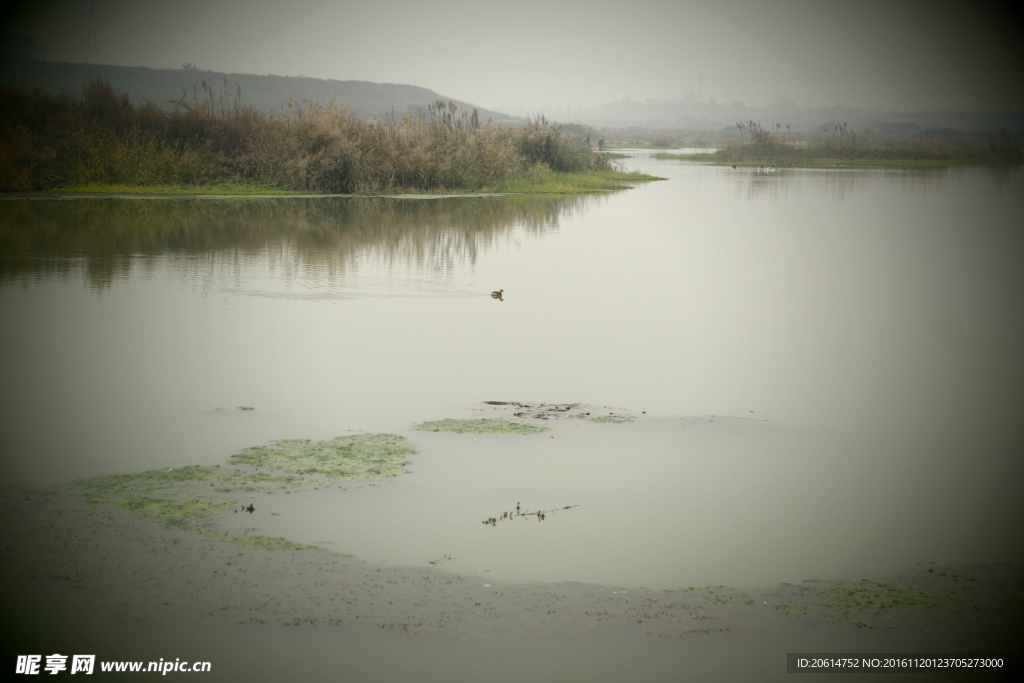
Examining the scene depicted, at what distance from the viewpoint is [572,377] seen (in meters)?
9.91

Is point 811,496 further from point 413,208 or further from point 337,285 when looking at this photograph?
point 413,208

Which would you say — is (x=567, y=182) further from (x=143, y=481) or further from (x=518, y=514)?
(x=518, y=514)

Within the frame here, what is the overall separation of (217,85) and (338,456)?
427 ft

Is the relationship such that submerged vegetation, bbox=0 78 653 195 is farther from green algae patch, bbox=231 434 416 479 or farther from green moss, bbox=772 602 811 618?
green moss, bbox=772 602 811 618

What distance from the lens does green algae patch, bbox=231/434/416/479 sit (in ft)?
22.7

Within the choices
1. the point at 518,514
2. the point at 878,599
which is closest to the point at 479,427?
the point at 518,514

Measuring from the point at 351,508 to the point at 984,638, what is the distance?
3966mm

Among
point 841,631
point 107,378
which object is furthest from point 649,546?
point 107,378

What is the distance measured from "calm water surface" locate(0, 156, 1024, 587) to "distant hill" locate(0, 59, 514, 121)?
5860 cm

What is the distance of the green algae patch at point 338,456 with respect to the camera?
693 centimetres

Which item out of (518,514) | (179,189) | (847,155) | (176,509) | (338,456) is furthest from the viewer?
(847,155)

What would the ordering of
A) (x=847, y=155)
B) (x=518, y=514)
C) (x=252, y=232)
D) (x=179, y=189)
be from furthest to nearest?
1. (x=847, y=155)
2. (x=179, y=189)
3. (x=252, y=232)
4. (x=518, y=514)

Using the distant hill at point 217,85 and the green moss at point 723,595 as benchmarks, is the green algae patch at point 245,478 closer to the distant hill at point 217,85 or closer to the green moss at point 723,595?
the green moss at point 723,595

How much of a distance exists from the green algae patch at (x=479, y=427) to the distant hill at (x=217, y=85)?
68.2 m
